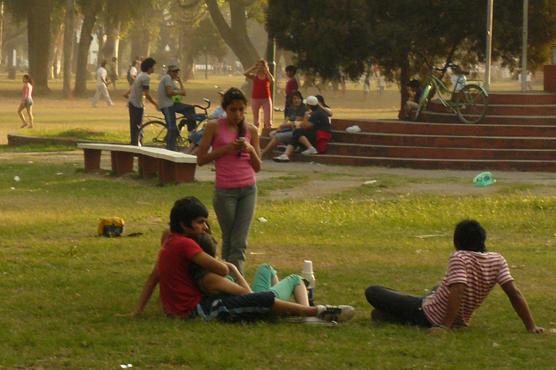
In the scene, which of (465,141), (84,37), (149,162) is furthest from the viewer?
(84,37)

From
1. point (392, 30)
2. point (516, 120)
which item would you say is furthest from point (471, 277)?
point (392, 30)

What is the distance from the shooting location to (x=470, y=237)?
8.74 m

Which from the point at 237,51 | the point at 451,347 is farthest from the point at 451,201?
the point at 237,51

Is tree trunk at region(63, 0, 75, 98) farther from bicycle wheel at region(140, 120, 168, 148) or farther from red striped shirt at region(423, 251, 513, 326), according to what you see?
red striped shirt at region(423, 251, 513, 326)

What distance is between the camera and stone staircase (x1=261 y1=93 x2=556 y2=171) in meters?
22.3

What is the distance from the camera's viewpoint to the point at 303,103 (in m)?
A: 25.3

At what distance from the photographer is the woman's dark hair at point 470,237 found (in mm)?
8742

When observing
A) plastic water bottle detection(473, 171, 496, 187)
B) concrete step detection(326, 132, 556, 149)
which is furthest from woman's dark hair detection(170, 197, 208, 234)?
concrete step detection(326, 132, 556, 149)

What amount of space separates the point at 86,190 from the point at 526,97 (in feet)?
29.2

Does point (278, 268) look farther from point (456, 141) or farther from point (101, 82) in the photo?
point (101, 82)

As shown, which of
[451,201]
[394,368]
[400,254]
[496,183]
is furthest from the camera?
[496,183]

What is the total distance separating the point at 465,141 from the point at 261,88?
5.25m

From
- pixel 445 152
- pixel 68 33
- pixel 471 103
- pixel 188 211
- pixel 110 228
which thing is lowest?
pixel 110 228

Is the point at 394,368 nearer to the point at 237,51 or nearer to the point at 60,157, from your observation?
the point at 60,157
